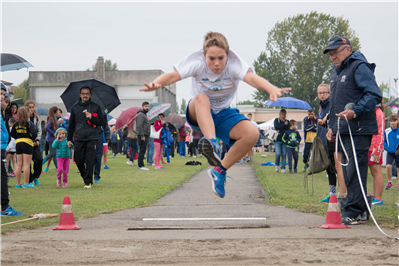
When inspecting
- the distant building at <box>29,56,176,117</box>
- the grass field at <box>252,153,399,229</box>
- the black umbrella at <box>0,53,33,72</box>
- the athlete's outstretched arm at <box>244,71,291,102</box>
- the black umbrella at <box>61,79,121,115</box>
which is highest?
the distant building at <box>29,56,176,117</box>

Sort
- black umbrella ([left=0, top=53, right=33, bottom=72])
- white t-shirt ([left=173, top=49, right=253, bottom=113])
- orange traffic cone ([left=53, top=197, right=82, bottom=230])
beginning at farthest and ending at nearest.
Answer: black umbrella ([left=0, top=53, right=33, bottom=72]) < orange traffic cone ([left=53, top=197, right=82, bottom=230]) < white t-shirt ([left=173, top=49, right=253, bottom=113])

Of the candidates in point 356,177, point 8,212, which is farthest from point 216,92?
point 8,212

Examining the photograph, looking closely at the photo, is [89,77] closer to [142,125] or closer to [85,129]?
[142,125]

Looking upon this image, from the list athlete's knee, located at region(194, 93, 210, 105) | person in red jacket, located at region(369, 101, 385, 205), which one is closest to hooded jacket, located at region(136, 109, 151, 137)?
person in red jacket, located at region(369, 101, 385, 205)

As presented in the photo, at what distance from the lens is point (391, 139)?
35.6 ft

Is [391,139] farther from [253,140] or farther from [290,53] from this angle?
[290,53]

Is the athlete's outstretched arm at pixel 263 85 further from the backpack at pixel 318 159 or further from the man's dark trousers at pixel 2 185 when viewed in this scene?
the man's dark trousers at pixel 2 185

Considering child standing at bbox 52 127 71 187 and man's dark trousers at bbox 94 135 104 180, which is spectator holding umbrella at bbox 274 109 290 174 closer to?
man's dark trousers at bbox 94 135 104 180

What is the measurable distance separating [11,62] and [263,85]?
38.6ft

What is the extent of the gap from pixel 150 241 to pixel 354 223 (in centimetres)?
296

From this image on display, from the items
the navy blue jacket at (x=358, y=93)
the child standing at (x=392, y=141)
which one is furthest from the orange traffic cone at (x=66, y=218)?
the child standing at (x=392, y=141)

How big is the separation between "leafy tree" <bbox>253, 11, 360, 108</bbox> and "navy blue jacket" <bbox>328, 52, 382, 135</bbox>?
59.4 meters

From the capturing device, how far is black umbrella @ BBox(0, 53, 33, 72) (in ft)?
46.8

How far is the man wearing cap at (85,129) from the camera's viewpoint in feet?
33.9
